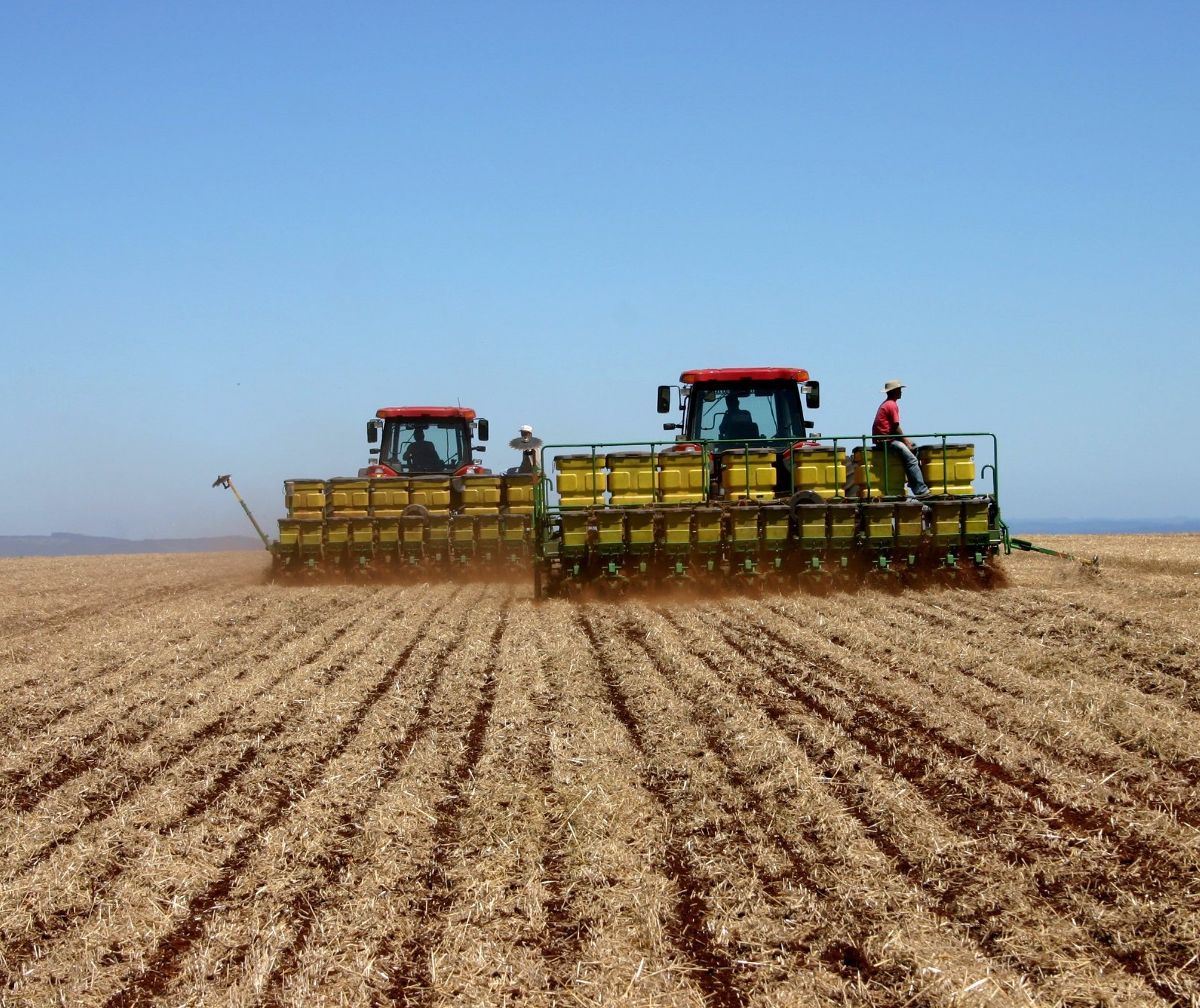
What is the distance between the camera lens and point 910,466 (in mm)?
14586

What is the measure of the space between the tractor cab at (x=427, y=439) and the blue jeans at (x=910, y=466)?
7.78m

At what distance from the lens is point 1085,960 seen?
398 centimetres

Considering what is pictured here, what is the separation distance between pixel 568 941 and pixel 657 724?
3.15 meters

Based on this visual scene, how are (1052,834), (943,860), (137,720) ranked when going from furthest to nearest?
(137,720) < (1052,834) < (943,860)

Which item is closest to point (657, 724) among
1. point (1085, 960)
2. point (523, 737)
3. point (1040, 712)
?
point (523, 737)

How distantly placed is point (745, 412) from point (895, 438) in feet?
7.40

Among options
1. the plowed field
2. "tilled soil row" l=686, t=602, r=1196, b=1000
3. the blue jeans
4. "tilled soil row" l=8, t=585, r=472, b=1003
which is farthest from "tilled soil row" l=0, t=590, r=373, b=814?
the blue jeans

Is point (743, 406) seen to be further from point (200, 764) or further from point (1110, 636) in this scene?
point (200, 764)

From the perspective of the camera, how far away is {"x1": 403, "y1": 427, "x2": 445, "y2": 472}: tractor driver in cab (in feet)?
65.3

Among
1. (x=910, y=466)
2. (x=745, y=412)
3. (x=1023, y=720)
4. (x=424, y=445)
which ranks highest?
(x=745, y=412)

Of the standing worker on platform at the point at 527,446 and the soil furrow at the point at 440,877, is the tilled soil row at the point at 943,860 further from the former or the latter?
the standing worker on platform at the point at 527,446

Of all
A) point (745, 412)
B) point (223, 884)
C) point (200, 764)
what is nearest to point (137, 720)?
point (200, 764)

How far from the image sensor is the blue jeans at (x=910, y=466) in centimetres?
1445

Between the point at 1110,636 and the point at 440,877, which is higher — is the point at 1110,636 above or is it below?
above
